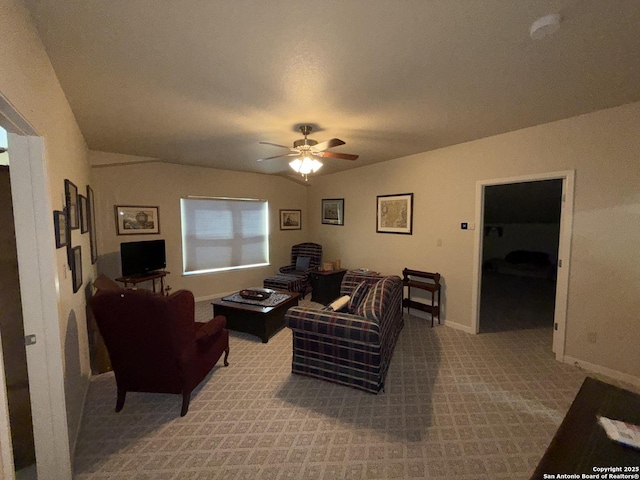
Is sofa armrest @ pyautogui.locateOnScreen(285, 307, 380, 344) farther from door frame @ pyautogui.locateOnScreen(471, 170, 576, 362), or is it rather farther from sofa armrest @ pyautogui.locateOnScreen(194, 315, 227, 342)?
door frame @ pyautogui.locateOnScreen(471, 170, 576, 362)

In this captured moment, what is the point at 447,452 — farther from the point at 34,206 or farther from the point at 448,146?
the point at 448,146

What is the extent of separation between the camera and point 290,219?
22.4 feet

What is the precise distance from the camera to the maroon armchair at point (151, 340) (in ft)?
6.77

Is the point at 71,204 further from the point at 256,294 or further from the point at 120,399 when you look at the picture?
the point at 256,294

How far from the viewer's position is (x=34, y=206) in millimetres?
1541

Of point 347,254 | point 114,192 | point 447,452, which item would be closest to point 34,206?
point 447,452

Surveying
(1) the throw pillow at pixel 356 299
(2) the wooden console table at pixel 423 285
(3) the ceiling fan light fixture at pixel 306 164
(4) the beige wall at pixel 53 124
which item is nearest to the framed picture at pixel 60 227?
(4) the beige wall at pixel 53 124

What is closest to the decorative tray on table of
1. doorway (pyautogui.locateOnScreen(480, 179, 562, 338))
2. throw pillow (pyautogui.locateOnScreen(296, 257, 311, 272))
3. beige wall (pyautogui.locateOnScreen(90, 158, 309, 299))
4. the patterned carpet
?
the patterned carpet

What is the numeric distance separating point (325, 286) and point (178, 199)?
3258 millimetres

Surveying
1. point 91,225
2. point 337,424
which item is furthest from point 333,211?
point 337,424

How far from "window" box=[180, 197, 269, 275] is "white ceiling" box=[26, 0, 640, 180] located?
Result: 238 centimetres

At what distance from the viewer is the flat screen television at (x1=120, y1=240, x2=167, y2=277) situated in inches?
168

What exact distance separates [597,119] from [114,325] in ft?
15.9

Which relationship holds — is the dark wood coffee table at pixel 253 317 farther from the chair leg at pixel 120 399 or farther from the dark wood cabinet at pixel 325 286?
the chair leg at pixel 120 399
